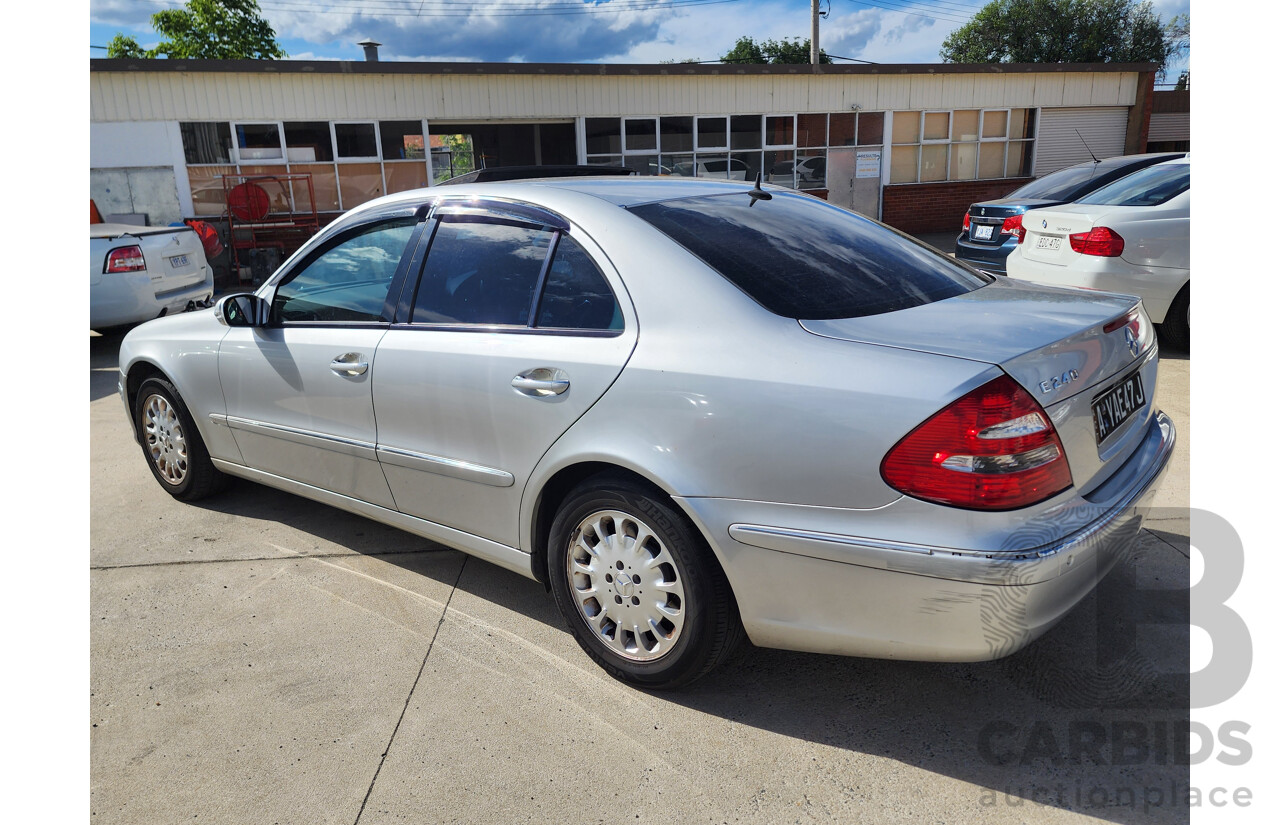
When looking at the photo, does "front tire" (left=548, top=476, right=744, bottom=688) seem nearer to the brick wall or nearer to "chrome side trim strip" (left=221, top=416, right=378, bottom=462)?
"chrome side trim strip" (left=221, top=416, right=378, bottom=462)

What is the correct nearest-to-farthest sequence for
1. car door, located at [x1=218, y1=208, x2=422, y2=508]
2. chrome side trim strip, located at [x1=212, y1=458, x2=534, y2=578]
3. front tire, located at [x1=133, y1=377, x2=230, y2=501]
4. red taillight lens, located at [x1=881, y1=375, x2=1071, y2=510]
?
1. red taillight lens, located at [x1=881, y1=375, x2=1071, y2=510]
2. chrome side trim strip, located at [x1=212, y1=458, x2=534, y2=578]
3. car door, located at [x1=218, y1=208, x2=422, y2=508]
4. front tire, located at [x1=133, y1=377, x2=230, y2=501]

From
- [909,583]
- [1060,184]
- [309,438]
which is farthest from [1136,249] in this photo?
[309,438]

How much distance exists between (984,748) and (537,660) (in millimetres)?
1429

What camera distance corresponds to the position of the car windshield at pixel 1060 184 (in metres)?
8.64

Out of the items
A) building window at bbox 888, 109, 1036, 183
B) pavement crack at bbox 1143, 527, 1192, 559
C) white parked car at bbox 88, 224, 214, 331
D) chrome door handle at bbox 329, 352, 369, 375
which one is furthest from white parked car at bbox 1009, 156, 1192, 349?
building window at bbox 888, 109, 1036, 183

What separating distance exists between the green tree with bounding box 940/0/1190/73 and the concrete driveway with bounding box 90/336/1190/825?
5755 centimetres

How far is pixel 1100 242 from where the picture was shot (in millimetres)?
6453

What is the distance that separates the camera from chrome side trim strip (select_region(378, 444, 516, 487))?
2910 millimetres

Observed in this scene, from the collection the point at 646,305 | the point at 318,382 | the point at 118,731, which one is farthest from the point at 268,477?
the point at 646,305

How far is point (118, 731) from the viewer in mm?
2680

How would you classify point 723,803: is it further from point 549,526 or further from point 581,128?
point 581,128

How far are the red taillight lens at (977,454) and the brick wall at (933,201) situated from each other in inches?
752

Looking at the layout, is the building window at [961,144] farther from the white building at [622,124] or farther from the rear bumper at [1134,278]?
the rear bumper at [1134,278]

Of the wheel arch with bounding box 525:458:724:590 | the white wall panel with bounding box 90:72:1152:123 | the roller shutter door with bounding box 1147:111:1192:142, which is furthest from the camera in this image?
the roller shutter door with bounding box 1147:111:1192:142
